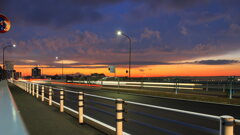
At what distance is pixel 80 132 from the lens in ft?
24.7

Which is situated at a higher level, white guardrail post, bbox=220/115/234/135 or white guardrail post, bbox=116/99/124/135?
white guardrail post, bbox=220/115/234/135

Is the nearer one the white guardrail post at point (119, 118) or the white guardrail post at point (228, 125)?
the white guardrail post at point (228, 125)

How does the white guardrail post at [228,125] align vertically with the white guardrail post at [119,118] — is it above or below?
above

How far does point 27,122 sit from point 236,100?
13550mm

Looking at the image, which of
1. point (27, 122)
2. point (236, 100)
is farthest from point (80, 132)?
point (236, 100)

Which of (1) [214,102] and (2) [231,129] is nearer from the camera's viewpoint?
(2) [231,129]

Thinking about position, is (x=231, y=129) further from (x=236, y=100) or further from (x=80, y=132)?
(x=236, y=100)

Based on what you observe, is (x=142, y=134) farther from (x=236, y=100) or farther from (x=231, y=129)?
(x=236, y=100)

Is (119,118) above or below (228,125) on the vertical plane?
below

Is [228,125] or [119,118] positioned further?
[119,118]

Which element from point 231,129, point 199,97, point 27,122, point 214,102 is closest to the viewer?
point 231,129

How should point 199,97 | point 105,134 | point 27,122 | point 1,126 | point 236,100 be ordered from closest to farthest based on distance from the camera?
1. point 105,134
2. point 1,126
3. point 27,122
4. point 236,100
5. point 199,97

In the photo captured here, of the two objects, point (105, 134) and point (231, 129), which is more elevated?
point (231, 129)

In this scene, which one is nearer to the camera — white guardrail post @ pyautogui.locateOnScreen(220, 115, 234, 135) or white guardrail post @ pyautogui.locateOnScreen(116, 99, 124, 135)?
white guardrail post @ pyautogui.locateOnScreen(220, 115, 234, 135)
